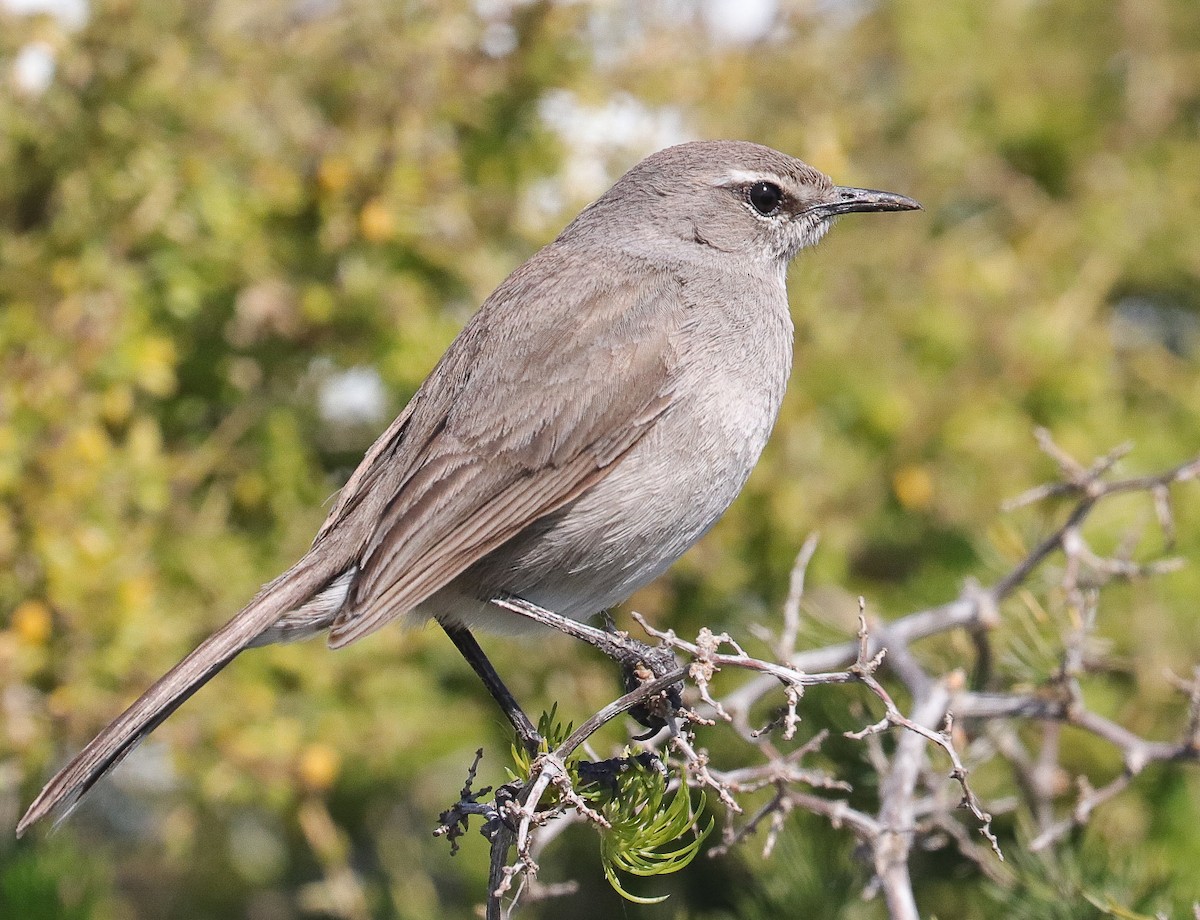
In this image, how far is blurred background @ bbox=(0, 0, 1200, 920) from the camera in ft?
13.4

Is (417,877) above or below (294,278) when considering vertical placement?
below

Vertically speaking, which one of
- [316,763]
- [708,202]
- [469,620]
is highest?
[708,202]

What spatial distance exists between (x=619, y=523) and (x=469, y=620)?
580mm

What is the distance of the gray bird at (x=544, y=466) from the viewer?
364cm

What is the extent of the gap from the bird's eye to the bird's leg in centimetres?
168

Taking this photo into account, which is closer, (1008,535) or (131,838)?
(1008,535)

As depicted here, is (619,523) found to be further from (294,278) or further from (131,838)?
(131,838)

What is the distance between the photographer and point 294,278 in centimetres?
473

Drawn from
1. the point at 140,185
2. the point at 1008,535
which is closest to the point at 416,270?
the point at 140,185

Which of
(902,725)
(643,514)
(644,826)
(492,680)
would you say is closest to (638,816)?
(644,826)

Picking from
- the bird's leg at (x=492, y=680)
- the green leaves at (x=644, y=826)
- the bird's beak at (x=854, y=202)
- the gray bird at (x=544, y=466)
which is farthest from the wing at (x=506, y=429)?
the green leaves at (x=644, y=826)

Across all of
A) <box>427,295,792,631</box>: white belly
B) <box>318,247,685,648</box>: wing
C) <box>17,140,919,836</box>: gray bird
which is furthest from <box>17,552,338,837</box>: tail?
<box>427,295,792,631</box>: white belly

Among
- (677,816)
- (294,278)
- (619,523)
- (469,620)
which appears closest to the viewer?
(677,816)

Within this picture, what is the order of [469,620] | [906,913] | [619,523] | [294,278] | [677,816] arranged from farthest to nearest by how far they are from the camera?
1. [294,278]
2. [469,620]
3. [619,523]
4. [677,816]
5. [906,913]
